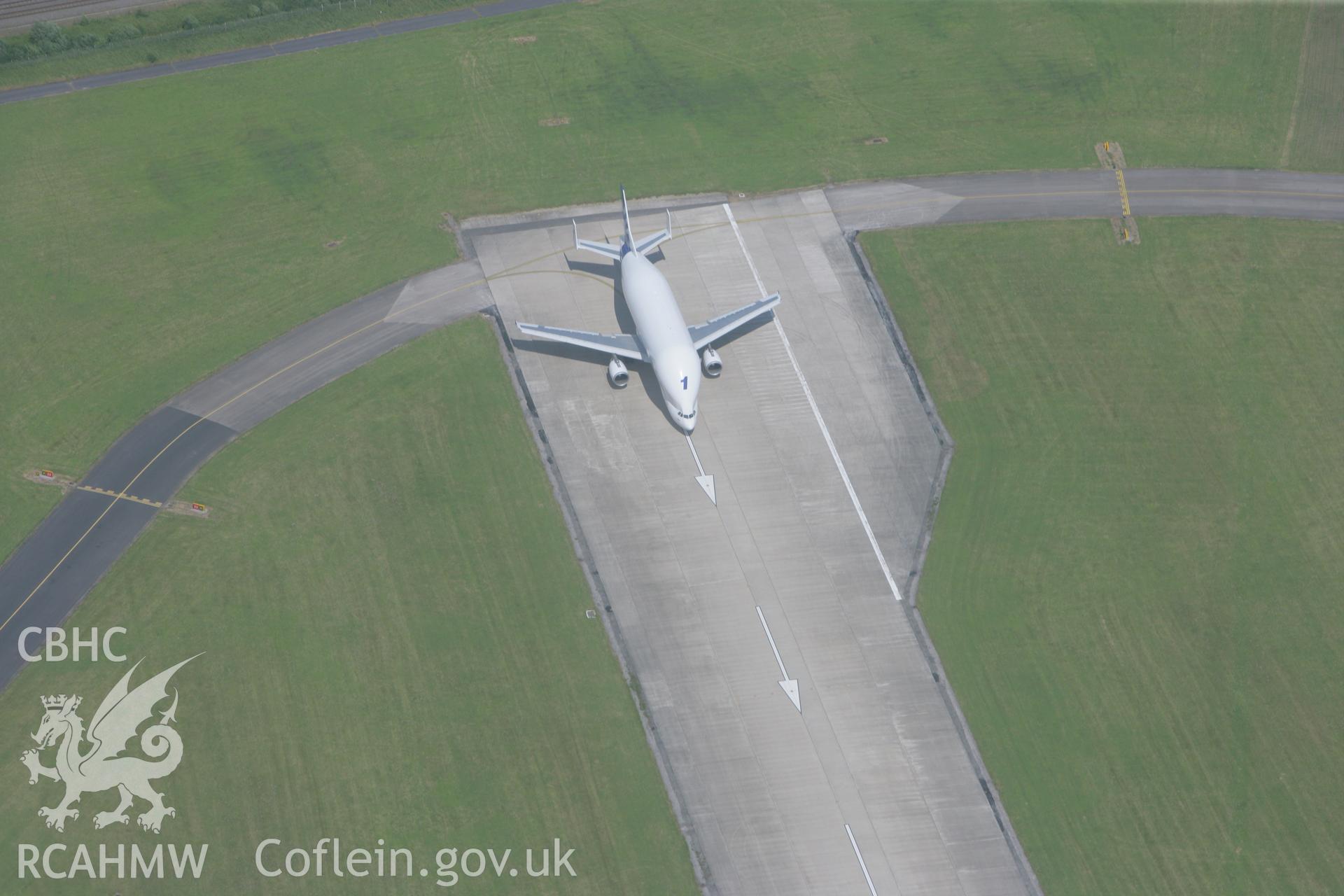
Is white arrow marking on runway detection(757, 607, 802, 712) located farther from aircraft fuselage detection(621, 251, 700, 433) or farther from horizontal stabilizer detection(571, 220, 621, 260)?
horizontal stabilizer detection(571, 220, 621, 260)

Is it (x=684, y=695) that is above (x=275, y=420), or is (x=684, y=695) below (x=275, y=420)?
below

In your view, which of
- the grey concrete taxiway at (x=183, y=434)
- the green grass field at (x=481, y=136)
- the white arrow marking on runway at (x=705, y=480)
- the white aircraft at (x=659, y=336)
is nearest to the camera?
the grey concrete taxiway at (x=183, y=434)

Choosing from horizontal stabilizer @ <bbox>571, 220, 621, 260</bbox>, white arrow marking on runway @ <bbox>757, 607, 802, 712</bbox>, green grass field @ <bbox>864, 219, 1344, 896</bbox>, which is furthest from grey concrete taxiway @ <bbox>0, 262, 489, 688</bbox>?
green grass field @ <bbox>864, 219, 1344, 896</bbox>

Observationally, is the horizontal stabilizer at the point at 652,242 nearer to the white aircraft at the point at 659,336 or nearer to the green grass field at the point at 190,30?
the white aircraft at the point at 659,336

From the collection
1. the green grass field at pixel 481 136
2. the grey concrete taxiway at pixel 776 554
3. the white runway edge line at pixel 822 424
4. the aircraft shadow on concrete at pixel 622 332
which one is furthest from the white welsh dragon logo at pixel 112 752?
the white runway edge line at pixel 822 424

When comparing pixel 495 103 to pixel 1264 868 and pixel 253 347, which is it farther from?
pixel 1264 868

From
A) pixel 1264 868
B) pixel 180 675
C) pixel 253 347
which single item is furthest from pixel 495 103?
pixel 1264 868
